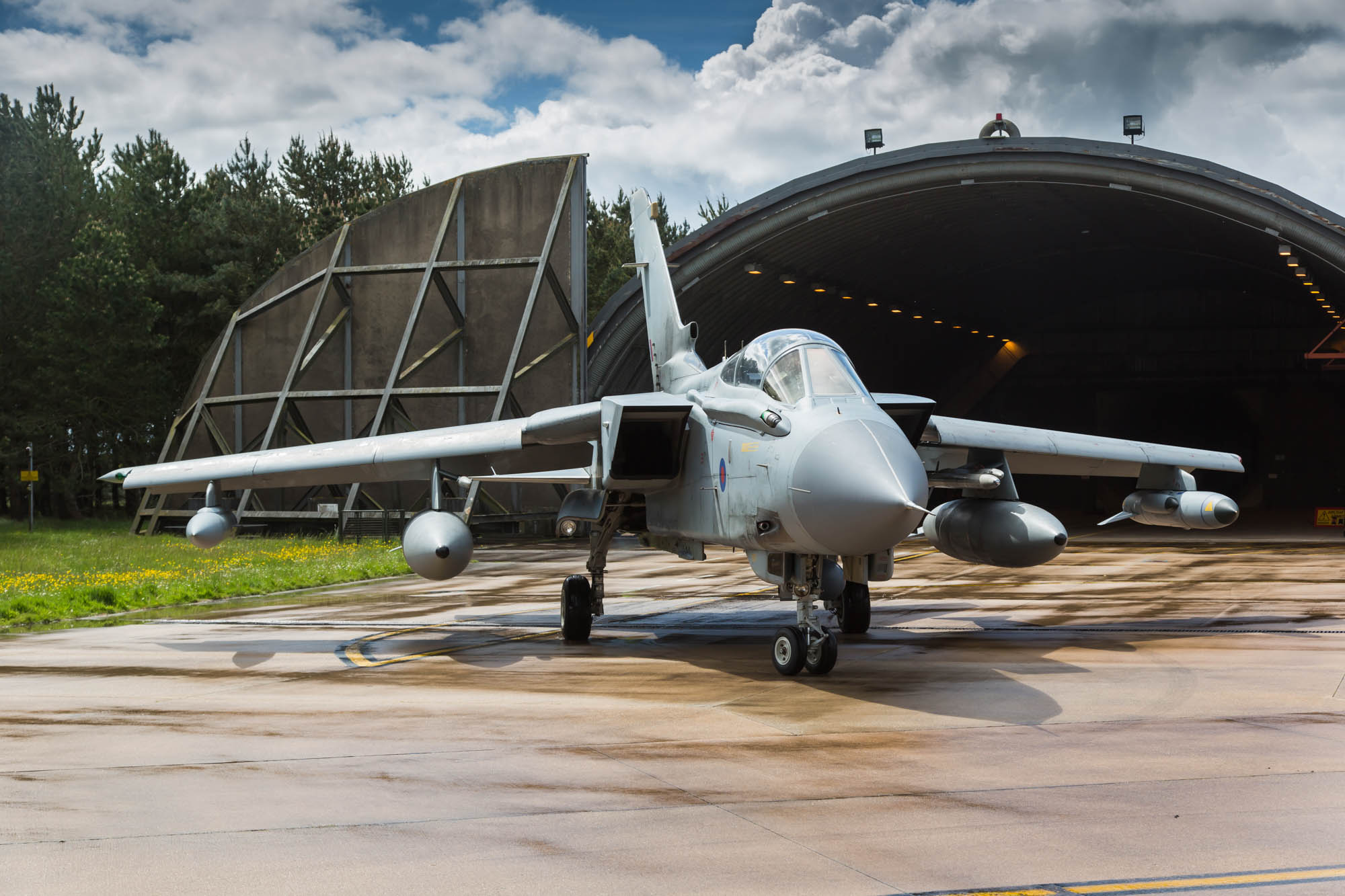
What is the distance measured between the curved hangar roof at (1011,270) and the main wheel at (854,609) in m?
15.9

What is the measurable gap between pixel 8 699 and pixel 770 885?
781 centimetres

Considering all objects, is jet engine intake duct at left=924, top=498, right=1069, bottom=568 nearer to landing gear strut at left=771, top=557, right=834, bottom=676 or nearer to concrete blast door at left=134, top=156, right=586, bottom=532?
landing gear strut at left=771, top=557, right=834, bottom=676

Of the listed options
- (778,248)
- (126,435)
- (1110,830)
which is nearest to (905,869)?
(1110,830)

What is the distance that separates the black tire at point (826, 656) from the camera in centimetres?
1055

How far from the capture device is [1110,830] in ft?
19.2

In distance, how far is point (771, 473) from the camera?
10375 mm

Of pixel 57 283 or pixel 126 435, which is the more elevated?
pixel 57 283

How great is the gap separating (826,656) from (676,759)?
3247 mm

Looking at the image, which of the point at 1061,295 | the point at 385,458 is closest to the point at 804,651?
the point at 385,458

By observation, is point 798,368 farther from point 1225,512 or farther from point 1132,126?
point 1132,126

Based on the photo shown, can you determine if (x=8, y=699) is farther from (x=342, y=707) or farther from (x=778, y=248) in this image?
(x=778, y=248)

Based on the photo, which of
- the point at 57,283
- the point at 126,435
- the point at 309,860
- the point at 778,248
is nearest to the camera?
the point at 309,860

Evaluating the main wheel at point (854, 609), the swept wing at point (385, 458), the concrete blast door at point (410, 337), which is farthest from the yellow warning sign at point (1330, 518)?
the swept wing at point (385, 458)

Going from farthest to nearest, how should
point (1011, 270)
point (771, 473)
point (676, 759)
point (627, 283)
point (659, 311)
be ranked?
point (1011, 270)
point (627, 283)
point (659, 311)
point (771, 473)
point (676, 759)
